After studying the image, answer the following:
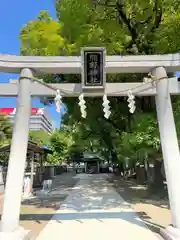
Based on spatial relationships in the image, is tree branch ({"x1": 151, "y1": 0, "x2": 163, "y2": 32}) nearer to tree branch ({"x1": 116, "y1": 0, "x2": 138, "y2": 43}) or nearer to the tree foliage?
the tree foliage

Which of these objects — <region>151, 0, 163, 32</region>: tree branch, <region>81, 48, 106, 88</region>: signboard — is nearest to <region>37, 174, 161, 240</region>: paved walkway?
<region>81, 48, 106, 88</region>: signboard

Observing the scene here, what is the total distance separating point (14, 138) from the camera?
6160 mm

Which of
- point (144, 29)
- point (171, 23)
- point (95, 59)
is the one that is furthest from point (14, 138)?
point (144, 29)

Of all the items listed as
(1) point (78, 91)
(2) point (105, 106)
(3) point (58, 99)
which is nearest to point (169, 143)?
(2) point (105, 106)

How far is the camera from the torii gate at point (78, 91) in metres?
5.94

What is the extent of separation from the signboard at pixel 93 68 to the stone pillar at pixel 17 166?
1350 millimetres

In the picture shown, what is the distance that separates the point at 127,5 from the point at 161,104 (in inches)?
205

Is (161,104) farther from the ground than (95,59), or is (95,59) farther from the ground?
(95,59)

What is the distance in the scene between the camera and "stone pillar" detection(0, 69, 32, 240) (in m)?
5.68

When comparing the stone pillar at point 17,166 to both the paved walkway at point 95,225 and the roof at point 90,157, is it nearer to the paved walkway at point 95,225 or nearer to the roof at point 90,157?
the paved walkway at point 95,225

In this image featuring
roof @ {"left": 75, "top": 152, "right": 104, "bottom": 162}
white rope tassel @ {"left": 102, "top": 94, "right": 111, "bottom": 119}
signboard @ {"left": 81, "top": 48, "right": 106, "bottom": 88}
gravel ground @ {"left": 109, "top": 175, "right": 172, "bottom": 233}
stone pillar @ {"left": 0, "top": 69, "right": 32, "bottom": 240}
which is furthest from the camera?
roof @ {"left": 75, "top": 152, "right": 104, "bottom": 162}

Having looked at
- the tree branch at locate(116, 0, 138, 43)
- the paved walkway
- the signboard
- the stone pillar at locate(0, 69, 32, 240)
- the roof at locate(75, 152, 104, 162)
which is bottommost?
the paved walkway

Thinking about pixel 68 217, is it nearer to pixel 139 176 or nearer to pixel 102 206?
pixel 102 206

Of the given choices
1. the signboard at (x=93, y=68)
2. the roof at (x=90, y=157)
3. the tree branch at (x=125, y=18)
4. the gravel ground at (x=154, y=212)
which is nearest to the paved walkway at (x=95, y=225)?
the gravel ground at (x=154, y=212)
